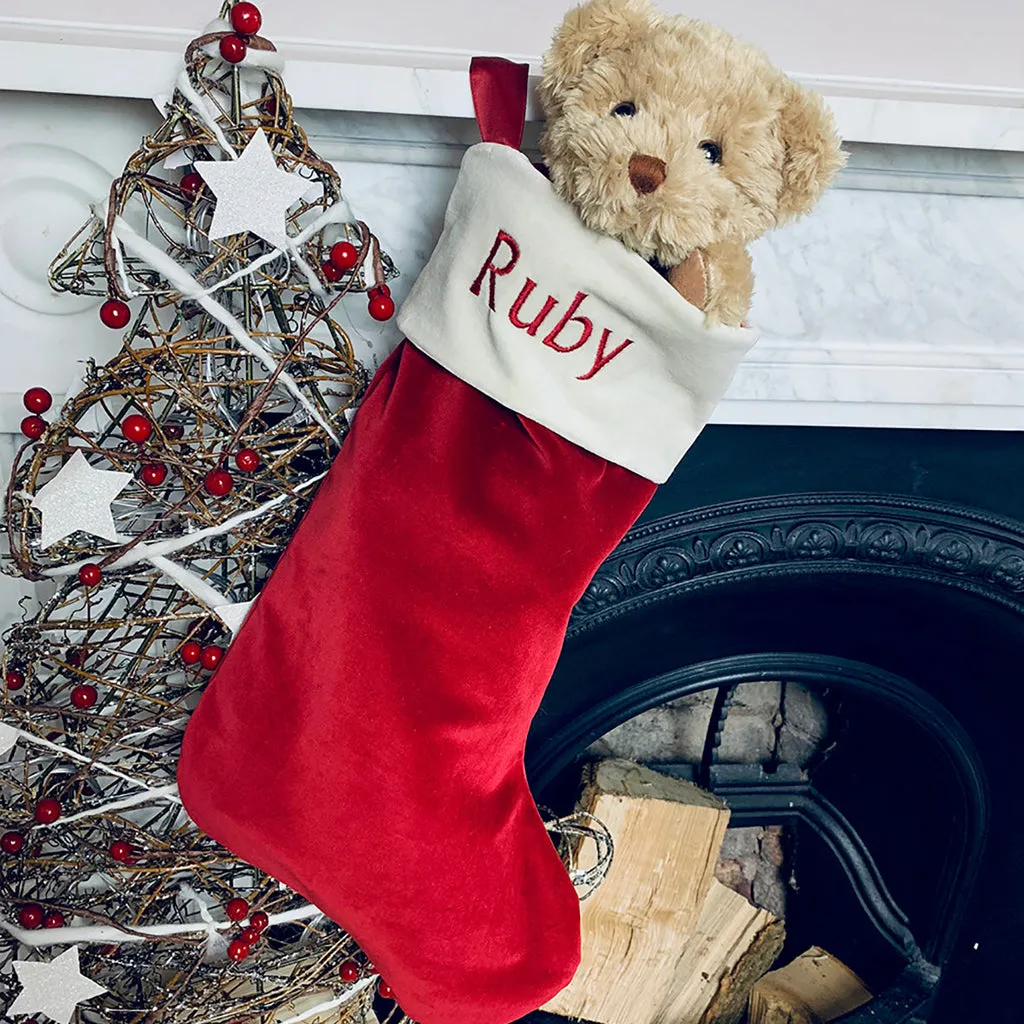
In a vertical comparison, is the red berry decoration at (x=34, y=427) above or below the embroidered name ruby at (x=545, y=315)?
below

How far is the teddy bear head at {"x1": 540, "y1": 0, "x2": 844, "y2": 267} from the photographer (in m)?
0.53

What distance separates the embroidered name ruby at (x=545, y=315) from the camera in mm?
570

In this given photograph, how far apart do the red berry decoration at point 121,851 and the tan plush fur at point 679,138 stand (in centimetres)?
49

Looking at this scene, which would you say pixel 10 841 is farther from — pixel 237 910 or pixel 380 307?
pixel 380 307

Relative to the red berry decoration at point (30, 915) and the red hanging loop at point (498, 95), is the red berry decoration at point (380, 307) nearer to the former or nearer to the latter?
the red hanging loop at point (498, 95)

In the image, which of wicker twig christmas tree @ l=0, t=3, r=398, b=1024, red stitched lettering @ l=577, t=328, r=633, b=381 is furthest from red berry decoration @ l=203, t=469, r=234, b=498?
red stitched lettering @ l=577, t=328, r=633, b=381

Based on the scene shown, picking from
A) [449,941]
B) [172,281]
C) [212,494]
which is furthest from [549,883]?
[172,281]

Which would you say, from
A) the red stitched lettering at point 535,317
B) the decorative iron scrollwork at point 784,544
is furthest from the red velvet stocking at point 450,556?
the decorative iron scrollwork at point 784,544

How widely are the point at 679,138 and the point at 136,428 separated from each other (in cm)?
34

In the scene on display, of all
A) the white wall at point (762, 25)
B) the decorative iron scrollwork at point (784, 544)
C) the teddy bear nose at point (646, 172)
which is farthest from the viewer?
the decorative iron scrollwork at point (784, 544)

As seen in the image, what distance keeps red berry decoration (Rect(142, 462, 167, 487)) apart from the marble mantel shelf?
214mm

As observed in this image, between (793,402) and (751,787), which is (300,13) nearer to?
(793,402)

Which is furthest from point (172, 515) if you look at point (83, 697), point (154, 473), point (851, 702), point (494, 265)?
point (851, 702)

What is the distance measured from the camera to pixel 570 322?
0.58 meters
